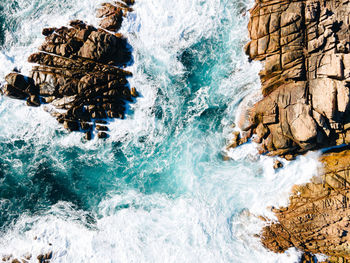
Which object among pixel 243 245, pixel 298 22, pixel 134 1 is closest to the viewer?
pixel 298 22

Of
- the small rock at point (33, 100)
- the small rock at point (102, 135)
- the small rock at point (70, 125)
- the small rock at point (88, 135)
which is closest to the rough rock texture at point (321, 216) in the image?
the small rock at point (102, 135)

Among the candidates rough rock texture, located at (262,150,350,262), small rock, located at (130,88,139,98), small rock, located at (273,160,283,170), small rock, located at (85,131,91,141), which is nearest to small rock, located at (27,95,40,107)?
small rock, located at (85,131,91,141)

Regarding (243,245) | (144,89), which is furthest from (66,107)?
(243,245)

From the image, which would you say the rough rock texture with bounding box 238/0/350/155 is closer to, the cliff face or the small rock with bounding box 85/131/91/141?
the cliff face

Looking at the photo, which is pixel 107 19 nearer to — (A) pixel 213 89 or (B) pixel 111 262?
(A) pixel 213 89

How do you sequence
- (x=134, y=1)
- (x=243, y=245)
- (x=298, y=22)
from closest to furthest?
(x=298, y=22), (x=243, y=245), (x=134, y=1)

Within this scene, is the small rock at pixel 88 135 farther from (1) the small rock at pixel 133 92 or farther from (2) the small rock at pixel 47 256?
(2) the small rock at pixel 47 256
